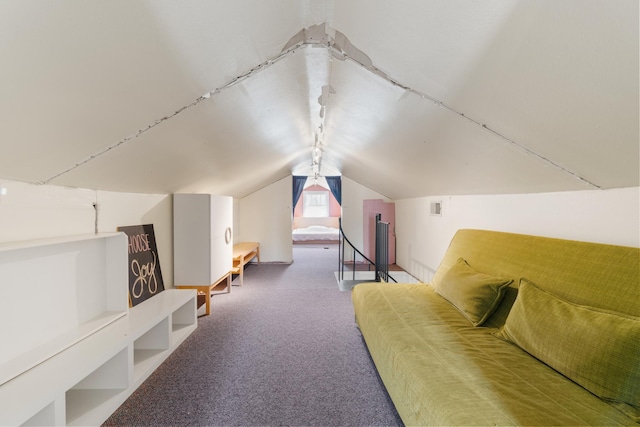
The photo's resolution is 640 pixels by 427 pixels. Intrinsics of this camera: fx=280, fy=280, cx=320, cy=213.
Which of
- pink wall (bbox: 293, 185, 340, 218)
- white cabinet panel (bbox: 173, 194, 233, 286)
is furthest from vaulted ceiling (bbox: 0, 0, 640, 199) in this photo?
pink wall (bbox: 293, 185, 340, 218)

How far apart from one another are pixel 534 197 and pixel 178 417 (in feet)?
9.08

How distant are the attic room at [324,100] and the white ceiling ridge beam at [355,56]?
0.01 m

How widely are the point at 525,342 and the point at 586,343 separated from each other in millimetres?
317

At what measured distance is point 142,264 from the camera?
261 cm

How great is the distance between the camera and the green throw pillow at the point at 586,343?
1048 millimetres

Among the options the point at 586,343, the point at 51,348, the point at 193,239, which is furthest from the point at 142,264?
the point at 586,343

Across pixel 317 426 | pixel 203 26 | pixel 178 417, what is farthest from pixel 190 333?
pixel 203 26

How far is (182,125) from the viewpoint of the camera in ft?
6.06

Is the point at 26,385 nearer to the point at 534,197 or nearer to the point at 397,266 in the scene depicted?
the point at 534,197

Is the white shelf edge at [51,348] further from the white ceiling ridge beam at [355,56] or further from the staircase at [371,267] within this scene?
the staircase at [371,267]

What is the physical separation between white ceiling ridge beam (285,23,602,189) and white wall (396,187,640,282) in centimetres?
15

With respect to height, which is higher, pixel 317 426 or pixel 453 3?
pixel 453 3

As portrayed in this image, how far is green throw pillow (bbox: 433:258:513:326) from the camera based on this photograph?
72.4 inches

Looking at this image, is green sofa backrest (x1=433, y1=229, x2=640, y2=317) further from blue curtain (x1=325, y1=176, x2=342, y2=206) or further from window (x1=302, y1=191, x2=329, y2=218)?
window (x1=302, y1=191, x2=329, y2=218)
